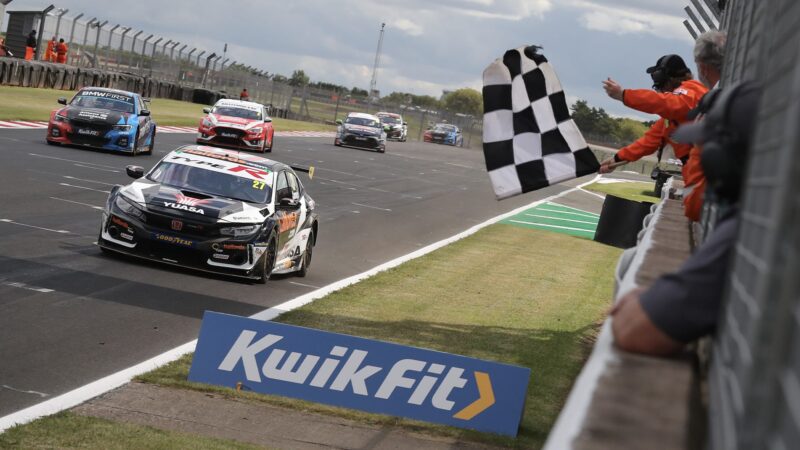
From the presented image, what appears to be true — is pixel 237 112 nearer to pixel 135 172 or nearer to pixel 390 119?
pixel 135 172

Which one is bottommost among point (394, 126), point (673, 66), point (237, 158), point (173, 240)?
point (173, 240)

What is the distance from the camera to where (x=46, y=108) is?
38.6 metres

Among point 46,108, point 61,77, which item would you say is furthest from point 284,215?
point 61,77

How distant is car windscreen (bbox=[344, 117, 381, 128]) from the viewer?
167 feet

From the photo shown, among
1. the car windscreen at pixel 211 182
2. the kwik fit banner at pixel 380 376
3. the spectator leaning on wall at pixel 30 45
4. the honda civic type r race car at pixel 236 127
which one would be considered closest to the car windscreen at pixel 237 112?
the honda civic type r race car at pixel 236 127

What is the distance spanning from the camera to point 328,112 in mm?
83375

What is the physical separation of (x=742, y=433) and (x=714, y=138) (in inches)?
50.5

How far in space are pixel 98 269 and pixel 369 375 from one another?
18.6 ft

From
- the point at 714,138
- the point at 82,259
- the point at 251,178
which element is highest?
the point at 714,138

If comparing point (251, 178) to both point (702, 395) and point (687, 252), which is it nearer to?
point (687, 252)

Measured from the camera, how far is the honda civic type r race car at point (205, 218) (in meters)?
13.6

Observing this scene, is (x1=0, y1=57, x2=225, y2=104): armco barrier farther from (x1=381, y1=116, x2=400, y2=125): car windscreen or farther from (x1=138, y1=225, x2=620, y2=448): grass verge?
(x1=138, y1=225, x2=620, y2=448): grass verge

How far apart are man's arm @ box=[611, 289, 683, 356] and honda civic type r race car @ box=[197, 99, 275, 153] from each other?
32446 mm

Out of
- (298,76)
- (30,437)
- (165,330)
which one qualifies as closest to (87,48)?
(165,330)
